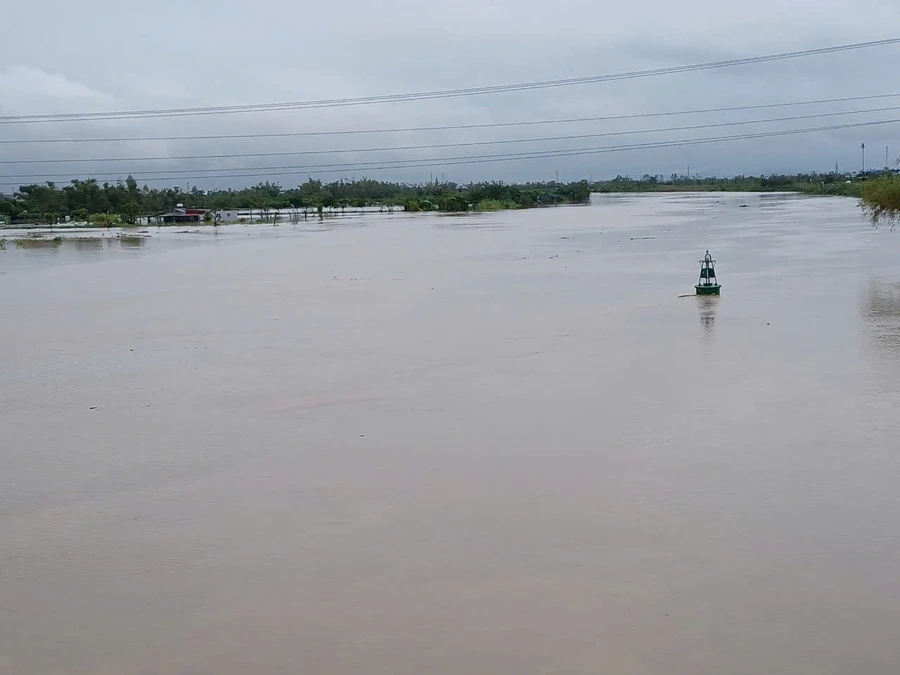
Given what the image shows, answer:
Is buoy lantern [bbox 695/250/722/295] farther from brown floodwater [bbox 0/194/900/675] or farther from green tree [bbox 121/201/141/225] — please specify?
green tree [bbox 121/201/141/225]

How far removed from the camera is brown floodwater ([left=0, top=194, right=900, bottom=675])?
5012mm

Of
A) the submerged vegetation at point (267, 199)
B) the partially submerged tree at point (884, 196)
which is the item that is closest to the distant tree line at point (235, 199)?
the submerged vegetation at point (267, 199)

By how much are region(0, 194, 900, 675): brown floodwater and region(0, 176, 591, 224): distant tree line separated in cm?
4872

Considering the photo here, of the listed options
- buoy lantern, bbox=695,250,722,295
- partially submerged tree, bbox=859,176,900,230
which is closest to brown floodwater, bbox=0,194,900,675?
buoy lantern, bbox=695,250,722,295

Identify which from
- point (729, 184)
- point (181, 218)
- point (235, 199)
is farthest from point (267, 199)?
point (729, 184)

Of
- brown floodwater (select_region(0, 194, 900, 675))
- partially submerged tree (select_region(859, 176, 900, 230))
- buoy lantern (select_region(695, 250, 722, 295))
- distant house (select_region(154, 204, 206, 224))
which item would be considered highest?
distant house (select_region(154, 204, 206, 224))

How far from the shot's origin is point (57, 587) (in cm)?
573

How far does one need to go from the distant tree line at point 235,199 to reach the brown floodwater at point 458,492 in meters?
48.7

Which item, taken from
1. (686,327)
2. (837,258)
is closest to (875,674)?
(686,327)

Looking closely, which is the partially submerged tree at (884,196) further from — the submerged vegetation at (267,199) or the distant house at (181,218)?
the distant house at (181,218)

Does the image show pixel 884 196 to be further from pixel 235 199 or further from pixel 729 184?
pixel 729 184

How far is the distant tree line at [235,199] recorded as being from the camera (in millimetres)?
66188

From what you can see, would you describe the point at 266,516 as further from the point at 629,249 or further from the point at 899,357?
the point at 629,249

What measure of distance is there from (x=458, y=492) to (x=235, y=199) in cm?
8433
